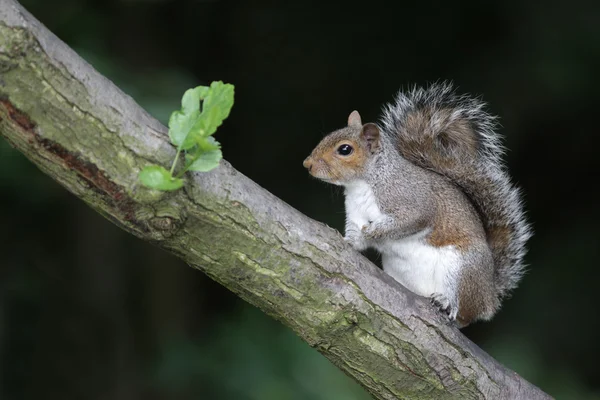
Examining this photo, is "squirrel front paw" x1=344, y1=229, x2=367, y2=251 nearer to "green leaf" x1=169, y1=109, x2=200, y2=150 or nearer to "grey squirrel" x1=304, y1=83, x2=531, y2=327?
"grey squirrel" x1=304, y1=83, x2=531, y2=327

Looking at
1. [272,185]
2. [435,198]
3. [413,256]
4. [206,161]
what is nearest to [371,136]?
[435,198]

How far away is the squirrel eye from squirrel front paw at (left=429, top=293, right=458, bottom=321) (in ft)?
1.63

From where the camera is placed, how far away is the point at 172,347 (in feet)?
11.1

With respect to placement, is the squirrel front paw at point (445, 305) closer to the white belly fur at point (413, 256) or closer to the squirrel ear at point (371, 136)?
the white belly fur at point (413, 256)

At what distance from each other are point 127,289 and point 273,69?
5.01ft

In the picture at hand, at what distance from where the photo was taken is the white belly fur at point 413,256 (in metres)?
2.16

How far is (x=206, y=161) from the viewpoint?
4.19ft

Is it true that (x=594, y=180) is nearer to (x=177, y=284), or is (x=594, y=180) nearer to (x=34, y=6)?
(x=177, y=284)

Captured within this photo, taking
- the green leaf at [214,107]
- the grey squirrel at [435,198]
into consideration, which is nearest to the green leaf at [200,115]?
the green leaf at [214,107]

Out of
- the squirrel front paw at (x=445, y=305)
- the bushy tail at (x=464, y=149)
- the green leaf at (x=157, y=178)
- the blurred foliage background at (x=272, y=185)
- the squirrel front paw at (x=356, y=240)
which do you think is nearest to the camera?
the green leaf at (x=157, y=178)

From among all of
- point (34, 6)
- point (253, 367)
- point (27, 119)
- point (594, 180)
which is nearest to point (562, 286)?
point (594, 180)

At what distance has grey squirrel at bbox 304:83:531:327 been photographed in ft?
7.12

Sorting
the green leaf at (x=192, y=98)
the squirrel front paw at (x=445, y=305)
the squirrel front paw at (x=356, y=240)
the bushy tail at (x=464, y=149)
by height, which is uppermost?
the bushy tail at (x=464, y=149)

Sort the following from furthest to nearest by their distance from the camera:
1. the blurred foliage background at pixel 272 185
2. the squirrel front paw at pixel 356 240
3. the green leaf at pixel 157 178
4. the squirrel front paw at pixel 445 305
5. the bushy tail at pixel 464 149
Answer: the blurred foliage background at pixel 272 185 < the bushy tail at pixel 464 149 < the squirrel front paw at pixel 356 240 < the squirrel front paw at pixel 445 305 < the green leaf at pixel 157 178
